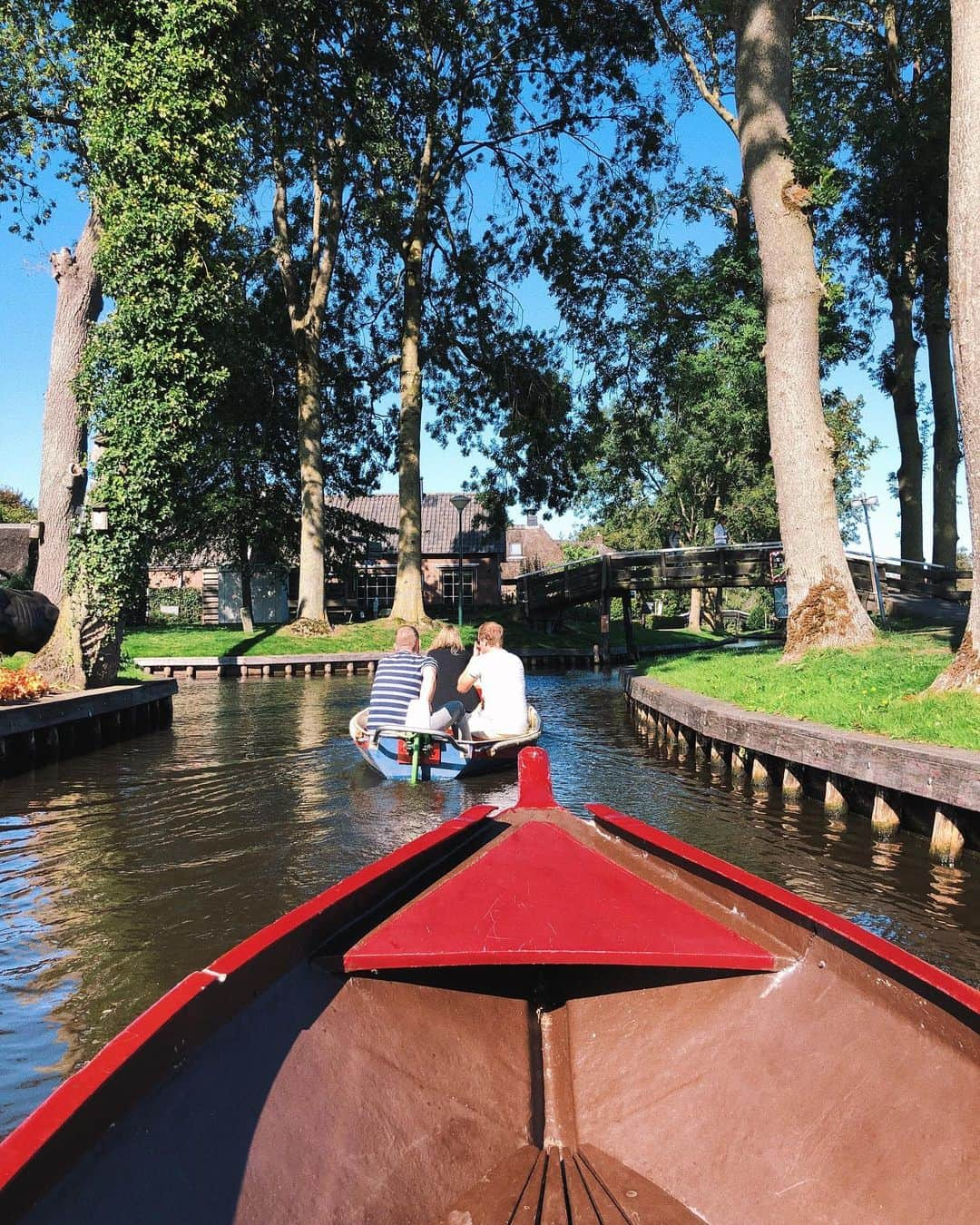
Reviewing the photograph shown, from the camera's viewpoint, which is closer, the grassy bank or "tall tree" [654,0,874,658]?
"tall tree" [654,0,874,658]

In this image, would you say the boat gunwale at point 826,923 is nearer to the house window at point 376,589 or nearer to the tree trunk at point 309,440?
the tree trunk at point 309,440

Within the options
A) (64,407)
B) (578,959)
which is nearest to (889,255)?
(64,407)

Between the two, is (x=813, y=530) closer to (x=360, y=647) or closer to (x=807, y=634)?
(x=807, y=634)

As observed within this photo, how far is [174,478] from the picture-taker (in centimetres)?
1417

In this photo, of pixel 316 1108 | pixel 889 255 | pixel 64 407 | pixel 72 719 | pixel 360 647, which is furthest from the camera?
pixel 360 647

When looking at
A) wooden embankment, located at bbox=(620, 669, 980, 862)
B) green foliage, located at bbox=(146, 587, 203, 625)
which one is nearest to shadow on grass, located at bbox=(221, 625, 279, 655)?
green foliage, located at bbox=(146, 587, 203, 625)

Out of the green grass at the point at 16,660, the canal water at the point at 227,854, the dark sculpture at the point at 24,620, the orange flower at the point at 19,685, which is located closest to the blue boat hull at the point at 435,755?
the canal water at the point at 227,854

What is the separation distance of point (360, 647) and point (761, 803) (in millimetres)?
18857

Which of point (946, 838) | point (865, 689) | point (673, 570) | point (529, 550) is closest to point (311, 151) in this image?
point (865, 689)

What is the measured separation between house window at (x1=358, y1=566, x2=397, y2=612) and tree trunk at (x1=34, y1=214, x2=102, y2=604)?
2822 cm

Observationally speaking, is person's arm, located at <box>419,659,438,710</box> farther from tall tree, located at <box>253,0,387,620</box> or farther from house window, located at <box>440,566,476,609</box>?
house window, located at <box>440,566,476,609</box>

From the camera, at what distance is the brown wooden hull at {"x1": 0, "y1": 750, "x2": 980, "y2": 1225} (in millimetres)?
2152

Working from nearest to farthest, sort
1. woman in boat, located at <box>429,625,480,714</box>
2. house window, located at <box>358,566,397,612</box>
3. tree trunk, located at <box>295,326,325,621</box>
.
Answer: woman in boat, located at <box>429,625,480,714</box> < tree trunk, located at <box>295,326,325,621</box> < house window, located at <box>358,566,397,612</box>

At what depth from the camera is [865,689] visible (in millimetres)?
9242
